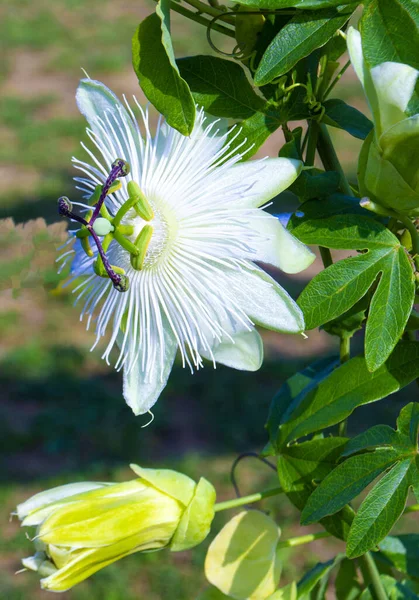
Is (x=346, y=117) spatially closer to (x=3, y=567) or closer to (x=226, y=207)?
(x=226, y=207)

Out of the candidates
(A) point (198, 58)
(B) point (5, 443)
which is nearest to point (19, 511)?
(A) point (198, 58)

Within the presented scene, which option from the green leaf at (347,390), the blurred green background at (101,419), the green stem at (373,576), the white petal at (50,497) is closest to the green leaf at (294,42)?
the green leaf at (347,390)

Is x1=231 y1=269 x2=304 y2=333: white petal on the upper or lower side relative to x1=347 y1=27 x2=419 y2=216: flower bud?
lower

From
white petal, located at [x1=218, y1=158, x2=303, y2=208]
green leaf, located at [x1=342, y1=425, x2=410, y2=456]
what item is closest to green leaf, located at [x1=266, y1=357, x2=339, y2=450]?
green leaf, located at [x1=342, y1=425, x2=410, y2=456]

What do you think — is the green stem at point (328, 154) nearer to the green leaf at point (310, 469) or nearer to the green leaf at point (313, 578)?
the green leaf at point (310, 469)

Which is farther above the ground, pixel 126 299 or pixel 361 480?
pixel 126 299

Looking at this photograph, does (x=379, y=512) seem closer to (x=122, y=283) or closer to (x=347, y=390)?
(x=347, y=390)

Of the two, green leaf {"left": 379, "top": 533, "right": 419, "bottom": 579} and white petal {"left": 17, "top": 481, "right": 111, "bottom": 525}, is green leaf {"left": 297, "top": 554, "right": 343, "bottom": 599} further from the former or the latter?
white petal {"left": 17, "top": 481, "right": 111, "bottom": 525}

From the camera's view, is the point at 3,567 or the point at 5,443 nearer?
the point at 3,567
